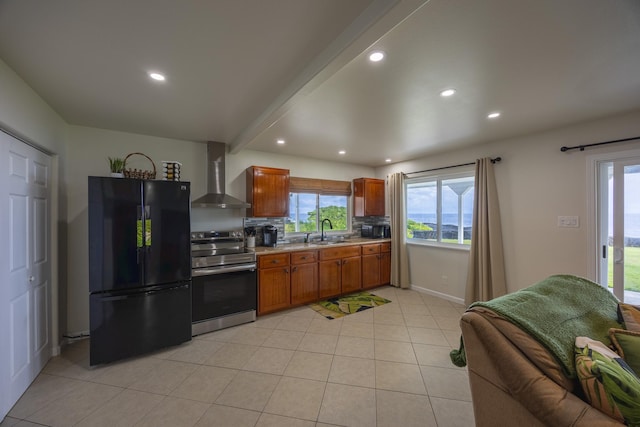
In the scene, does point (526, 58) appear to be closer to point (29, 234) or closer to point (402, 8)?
point (402, 8)

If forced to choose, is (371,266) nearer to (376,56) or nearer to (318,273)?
(318,273)

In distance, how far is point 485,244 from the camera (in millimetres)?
3361

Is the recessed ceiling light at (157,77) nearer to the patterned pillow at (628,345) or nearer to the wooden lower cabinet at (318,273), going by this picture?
the wooden lower cabinet at (318,273)

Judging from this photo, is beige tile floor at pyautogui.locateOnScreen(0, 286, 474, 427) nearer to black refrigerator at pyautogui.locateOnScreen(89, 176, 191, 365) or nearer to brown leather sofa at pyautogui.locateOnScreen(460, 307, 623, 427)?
black refrigerator at pyautogui.locateOnScreen(89, 176, 191, 365)

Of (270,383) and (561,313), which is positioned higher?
(561,313)

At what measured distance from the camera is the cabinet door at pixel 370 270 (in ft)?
14.1

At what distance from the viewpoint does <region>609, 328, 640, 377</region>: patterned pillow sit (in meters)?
1.18

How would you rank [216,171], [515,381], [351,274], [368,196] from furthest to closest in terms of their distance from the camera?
[368,196], [351,274], [216,171], [515,381]

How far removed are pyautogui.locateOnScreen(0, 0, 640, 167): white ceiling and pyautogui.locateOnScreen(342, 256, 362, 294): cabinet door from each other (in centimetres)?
230

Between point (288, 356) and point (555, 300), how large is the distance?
2174 mm

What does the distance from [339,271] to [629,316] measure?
9.83 ft

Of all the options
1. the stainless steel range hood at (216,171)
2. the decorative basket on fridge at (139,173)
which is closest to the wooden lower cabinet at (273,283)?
the stainless steel range hood at (216,171)

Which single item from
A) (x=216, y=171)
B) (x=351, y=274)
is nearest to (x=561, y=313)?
(x=351, y=274)

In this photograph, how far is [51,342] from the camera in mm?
2420
